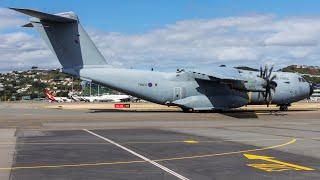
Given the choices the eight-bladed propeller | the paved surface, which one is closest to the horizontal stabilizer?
the eight-bladed propeller

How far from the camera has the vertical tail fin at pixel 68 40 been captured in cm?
4406

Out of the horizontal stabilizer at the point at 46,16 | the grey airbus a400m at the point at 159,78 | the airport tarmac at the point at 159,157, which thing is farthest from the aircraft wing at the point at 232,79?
the airport tarmac at the point at 159,157

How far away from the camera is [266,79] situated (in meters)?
45.6

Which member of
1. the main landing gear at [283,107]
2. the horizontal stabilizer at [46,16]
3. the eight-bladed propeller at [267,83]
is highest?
the horizontal stabilizer at [46,16]

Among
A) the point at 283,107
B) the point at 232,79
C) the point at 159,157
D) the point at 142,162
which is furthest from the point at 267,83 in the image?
the point at 142,162

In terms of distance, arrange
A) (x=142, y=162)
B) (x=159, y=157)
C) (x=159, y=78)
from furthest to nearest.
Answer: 1. (x=159, y=78)
2. (x=159, y=157)
3. (x=142, y=162)

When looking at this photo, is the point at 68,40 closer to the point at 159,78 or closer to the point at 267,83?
the point at 159,78

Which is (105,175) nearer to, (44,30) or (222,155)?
(222,155)

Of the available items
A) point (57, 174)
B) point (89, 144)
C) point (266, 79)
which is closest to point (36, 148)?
point (89, 144)

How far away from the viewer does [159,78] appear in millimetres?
46875

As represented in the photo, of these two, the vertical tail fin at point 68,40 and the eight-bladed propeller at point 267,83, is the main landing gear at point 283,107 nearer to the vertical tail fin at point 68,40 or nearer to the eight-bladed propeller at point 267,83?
the eight-bladed propeller at point 267,83

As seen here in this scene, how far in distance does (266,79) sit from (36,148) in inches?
1233

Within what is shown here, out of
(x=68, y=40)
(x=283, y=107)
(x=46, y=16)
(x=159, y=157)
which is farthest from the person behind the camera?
(x=283, y=107)

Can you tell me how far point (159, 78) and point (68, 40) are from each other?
9.06 m
